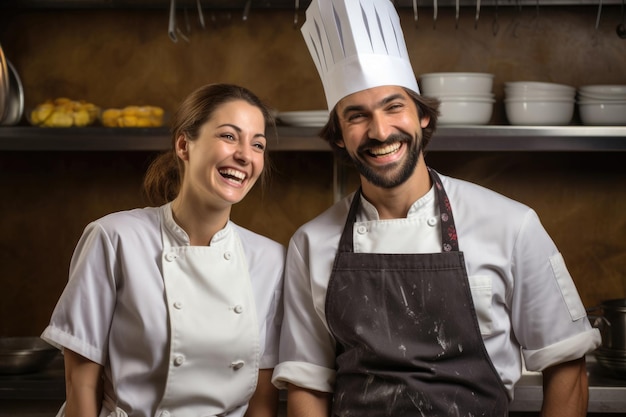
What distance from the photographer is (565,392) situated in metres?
2.06

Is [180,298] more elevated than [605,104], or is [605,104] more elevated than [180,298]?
[605,104]

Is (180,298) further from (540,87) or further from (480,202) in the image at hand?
(540,87)

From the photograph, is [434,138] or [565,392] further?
[434,138]

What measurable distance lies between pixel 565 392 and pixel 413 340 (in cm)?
39

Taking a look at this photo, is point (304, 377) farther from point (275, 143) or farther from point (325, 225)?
point (275, 143)

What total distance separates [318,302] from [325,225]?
0.69ft

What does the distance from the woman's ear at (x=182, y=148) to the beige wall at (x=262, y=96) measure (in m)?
1.07

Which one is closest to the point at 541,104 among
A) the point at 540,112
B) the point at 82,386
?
the point at 540,112

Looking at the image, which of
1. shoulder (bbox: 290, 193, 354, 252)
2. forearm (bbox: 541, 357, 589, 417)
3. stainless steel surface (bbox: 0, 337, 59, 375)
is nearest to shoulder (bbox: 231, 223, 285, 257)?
shoulder (bbox: 290, 193, 354, 252)

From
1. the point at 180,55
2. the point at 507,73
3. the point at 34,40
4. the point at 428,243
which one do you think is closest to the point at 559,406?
the point at 428,243

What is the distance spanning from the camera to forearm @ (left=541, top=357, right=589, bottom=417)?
6.77ft

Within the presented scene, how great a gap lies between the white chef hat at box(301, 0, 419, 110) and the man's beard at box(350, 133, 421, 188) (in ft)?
0.51

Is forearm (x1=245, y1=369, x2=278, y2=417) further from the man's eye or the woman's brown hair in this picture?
the man's eye

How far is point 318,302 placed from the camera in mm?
2166
